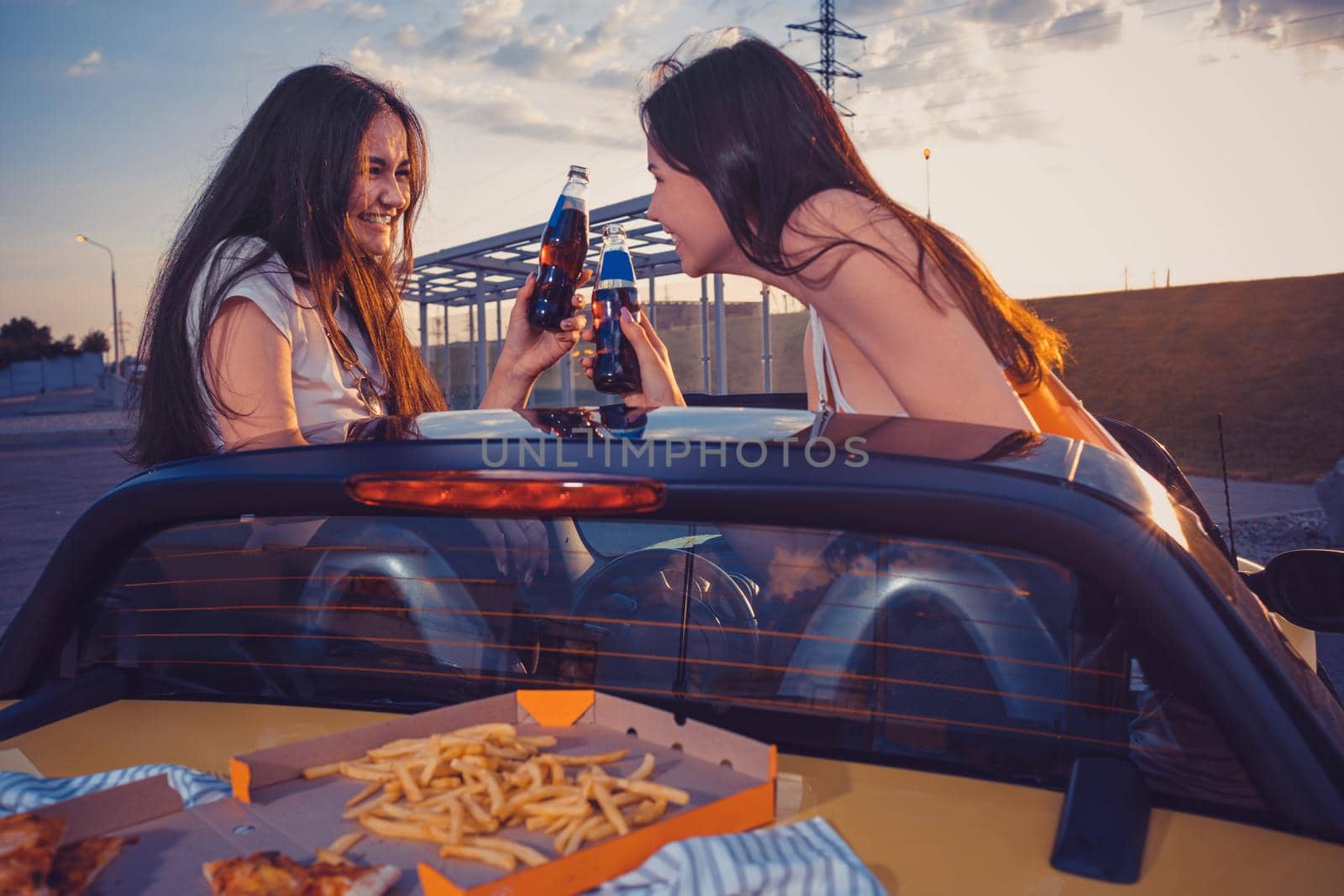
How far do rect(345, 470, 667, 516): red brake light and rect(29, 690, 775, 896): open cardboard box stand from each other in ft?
0.89

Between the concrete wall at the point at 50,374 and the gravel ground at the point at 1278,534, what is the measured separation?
74457mm

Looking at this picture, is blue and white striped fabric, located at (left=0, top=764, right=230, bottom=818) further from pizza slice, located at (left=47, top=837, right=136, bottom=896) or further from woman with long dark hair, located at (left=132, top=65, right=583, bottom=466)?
woman with long dark hair, located at (left=132, top=65, right=583, bottom=466)

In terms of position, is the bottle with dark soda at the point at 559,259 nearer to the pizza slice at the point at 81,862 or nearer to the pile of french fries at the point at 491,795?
the pile of french fries at the point at 491,795

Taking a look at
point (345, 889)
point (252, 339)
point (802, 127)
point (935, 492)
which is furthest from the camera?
point (252, 339)

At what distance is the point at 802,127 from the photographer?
2189 millimetres

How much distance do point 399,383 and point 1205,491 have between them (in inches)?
629

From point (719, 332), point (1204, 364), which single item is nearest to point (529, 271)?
point (719, 332)

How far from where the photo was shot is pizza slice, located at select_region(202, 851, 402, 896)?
1003mm

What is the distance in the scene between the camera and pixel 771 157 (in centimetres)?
218

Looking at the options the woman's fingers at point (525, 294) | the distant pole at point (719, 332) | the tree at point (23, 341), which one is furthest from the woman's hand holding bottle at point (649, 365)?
the tree at point (23, 341)

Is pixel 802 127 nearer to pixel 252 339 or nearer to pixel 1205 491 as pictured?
pixel 252 339

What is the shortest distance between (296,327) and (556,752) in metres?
1.87

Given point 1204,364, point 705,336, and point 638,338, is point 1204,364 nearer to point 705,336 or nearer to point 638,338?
point 705,336

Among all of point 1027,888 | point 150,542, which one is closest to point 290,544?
point 150,542
